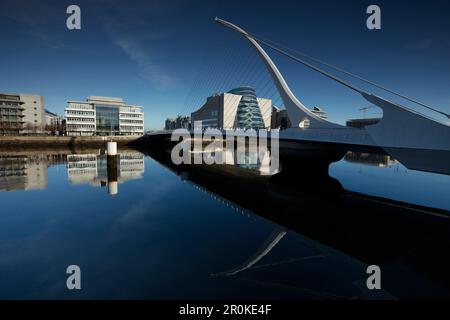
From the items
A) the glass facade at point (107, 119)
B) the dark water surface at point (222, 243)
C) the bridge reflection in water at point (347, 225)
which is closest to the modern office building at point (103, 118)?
the glass facade at point (107, 119)

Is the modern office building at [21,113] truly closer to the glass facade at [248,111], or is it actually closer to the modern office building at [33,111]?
the modern office building at [33,111]

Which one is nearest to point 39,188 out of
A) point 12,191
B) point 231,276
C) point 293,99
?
point 12,191

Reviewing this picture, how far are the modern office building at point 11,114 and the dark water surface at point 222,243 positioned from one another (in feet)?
221

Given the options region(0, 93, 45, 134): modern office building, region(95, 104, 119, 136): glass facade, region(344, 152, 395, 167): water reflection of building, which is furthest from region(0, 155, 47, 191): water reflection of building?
region(0, 93, 45, 134): modern office building

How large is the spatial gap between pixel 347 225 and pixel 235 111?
7777 centimetres

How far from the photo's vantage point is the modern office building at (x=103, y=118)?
2680 inches

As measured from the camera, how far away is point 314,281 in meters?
5.85

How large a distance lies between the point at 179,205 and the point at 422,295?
10.8 meters

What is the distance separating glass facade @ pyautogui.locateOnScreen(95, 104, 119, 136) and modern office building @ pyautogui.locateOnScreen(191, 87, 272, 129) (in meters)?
31.2

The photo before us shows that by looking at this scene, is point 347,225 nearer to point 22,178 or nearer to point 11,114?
point 22,178

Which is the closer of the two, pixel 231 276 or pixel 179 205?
pixel 231 276

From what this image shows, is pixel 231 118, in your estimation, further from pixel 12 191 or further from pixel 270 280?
pixel 270 280

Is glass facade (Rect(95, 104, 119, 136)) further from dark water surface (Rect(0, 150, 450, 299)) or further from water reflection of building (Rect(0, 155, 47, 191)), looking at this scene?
dark water surface (Rect(0, 150, 450, 299))

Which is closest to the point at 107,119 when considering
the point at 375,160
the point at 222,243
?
the point at 375,160
